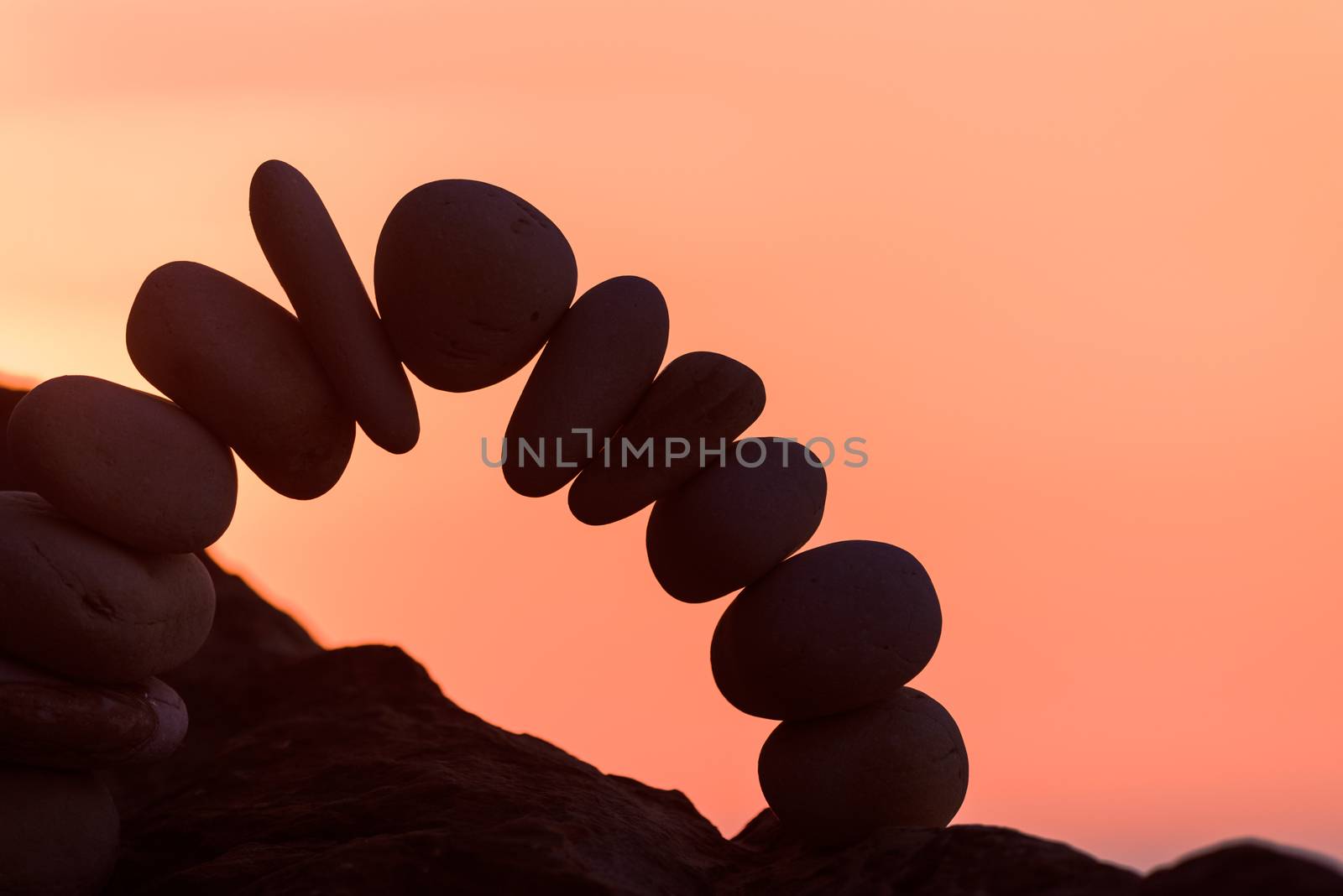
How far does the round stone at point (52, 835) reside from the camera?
3559mm

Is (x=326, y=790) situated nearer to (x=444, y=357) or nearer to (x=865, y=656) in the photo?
(x=444, y=357)

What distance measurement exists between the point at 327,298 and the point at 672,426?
105 cm

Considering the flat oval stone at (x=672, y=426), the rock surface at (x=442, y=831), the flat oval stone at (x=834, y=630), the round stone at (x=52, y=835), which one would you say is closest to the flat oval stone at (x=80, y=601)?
A: the round stone at (x=52, y=835)

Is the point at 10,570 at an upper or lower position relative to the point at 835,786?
upper

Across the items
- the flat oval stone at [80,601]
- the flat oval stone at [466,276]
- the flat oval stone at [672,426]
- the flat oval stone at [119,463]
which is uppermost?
the flat oval stone at [466,276]

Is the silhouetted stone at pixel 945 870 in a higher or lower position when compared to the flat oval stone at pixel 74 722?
lower

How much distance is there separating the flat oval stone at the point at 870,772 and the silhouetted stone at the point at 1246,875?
4.52ft

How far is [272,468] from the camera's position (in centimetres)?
393

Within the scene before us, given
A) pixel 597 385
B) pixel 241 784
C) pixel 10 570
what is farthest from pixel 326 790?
pixel 597 385

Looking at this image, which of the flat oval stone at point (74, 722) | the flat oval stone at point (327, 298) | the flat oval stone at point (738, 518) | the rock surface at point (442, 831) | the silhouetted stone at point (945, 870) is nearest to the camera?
Result: the silhouetted stone at point (945, 870)

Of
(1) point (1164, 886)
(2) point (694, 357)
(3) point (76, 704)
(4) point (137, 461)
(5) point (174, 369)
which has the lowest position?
(1) point (1164, 886)

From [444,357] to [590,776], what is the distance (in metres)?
1.60

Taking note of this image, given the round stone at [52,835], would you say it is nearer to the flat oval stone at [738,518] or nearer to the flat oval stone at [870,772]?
the flat oval stone at [738,518]

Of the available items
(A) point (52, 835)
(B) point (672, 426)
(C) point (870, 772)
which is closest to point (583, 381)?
(B) point (672, 426)
